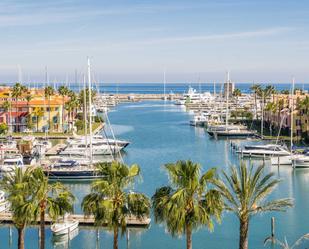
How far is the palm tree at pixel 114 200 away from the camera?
24.9 metres

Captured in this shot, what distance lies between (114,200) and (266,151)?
5427 cm

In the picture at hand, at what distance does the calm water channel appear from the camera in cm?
3869

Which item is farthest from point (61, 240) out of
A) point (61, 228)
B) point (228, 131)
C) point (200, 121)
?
point (200, 121)

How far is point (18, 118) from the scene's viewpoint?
106062 millimetres

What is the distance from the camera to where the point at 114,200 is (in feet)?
82.1

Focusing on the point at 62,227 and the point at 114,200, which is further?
the point at 62,227

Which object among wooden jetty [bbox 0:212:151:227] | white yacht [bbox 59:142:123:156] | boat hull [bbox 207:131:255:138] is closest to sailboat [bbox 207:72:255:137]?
boat hull [bbox 207:131:255:138]

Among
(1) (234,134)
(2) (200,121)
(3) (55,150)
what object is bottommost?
(3) (55,150)

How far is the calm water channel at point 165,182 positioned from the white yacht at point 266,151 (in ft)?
6.72

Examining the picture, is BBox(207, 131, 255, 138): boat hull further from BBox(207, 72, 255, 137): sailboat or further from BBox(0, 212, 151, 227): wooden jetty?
BBox(0, 212, 151, 227): wooden jetty

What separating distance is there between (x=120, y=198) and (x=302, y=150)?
177ft

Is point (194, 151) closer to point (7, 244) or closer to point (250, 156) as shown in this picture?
point (250, 156)

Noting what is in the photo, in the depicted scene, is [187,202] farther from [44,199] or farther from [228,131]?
[228,131]

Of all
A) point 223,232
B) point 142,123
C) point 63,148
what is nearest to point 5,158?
point 63,148
